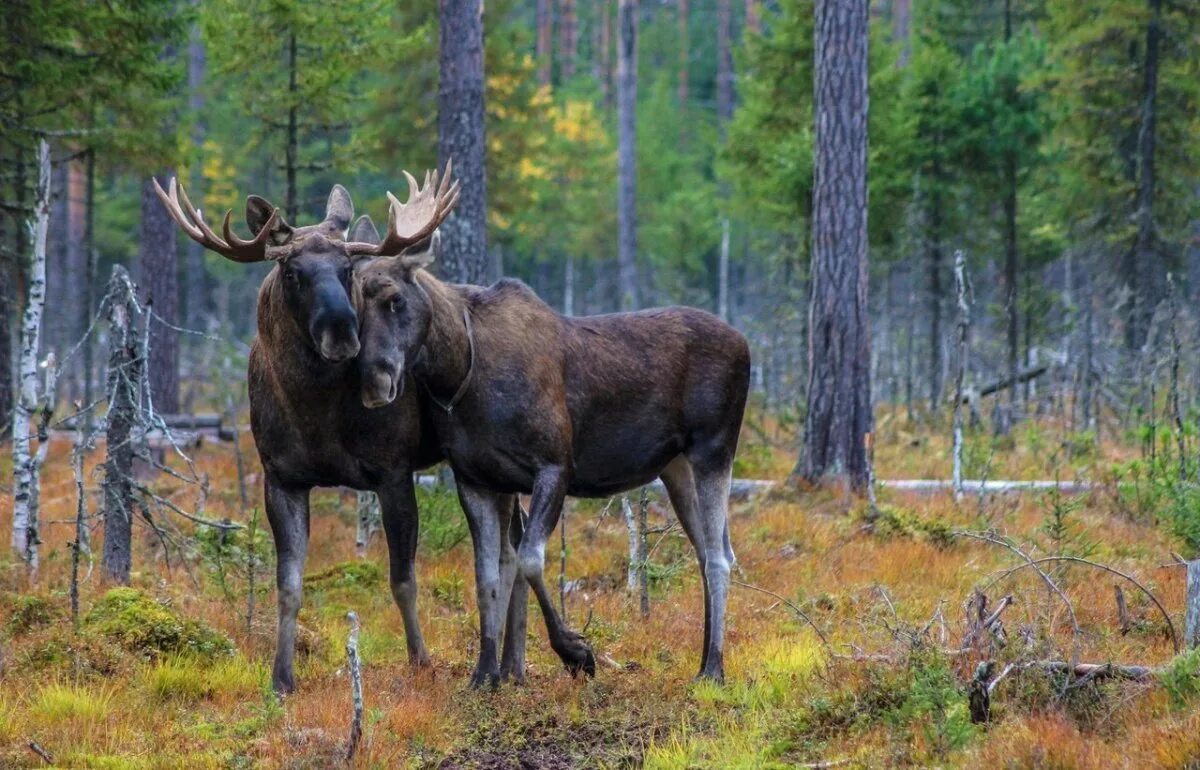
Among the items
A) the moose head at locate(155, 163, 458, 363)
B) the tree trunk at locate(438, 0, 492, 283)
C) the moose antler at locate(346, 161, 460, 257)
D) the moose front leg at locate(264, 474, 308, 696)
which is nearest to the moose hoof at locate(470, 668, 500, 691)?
the moose front leg at locate(264, 474, 308, 696)

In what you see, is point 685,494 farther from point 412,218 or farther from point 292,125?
point 292,125

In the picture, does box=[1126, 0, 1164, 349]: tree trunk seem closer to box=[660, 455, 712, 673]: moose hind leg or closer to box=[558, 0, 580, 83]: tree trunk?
box=[660, 455, 712, 673]: moose hind leg

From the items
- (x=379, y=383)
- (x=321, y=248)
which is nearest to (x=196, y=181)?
(x=321, y=248)

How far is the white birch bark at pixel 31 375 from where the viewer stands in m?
8.67

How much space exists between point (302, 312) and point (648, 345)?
228cm

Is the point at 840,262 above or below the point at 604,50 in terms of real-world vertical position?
below

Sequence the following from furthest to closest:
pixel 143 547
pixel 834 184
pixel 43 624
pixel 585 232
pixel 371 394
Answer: pixel 585 232
pixel 834 184
pixel 143 547
pixel 43 624
pixel 371 394

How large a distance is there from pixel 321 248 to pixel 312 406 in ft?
3.01

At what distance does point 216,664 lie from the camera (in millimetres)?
7188

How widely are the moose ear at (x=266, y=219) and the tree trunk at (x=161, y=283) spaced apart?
10.1 metres

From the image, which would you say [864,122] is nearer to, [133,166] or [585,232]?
[133,166]

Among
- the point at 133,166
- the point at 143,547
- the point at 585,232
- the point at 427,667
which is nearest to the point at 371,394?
the point at 427,667

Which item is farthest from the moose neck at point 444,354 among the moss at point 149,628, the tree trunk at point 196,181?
the tree trunk at point 196,181

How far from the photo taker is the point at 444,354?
276 inches
